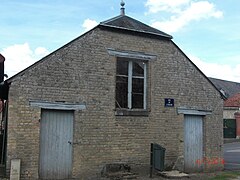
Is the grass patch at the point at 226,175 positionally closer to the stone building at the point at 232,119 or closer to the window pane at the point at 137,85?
the window pane at the point at 137,85

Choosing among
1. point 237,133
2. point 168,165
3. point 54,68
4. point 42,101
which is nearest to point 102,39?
point 54,68

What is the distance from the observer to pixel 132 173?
41.6ft

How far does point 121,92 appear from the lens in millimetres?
13266

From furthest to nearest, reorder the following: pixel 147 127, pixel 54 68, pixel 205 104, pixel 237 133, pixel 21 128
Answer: pixel 237 133 < pixel 205 104 < pixel 147 127 < pixel 54 68 < pixel 21 128

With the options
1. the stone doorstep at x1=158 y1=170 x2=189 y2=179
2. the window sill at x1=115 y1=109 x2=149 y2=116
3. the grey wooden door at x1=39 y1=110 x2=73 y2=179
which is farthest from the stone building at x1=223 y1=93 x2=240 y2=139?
the grey wooden door at x1=39 y1=110 x2=73 y2=179

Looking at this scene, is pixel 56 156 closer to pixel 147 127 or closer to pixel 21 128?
pixel 21 128

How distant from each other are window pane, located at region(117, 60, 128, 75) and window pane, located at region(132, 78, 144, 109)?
0.49 metres

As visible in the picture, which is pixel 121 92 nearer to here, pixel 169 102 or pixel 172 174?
pixel 169 102

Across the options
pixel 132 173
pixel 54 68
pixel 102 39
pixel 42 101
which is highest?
pixel 102 39

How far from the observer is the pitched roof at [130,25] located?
13125 millimetres

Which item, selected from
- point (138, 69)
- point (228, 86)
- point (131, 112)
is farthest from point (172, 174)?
point (228, 86)

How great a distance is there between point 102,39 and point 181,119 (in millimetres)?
4686

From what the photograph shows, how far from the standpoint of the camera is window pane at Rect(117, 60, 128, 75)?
13.3 metres

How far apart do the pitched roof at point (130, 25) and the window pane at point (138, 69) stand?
126 cm
